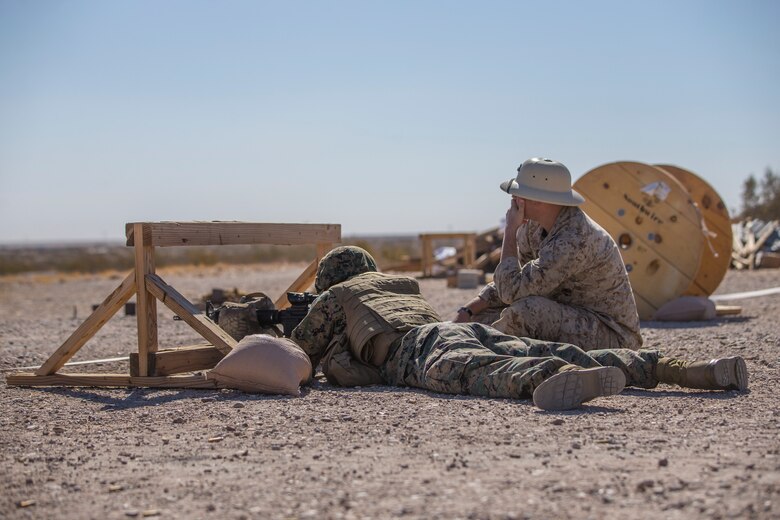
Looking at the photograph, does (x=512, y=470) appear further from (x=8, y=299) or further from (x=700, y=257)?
(x=8, y=299)

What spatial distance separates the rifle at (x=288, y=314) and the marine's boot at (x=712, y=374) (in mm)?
2839

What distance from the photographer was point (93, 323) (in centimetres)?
742

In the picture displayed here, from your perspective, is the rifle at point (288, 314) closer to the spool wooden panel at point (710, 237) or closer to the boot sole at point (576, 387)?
the boot sole at point (576, 387)

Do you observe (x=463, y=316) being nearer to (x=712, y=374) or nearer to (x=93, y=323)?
(x=712, y=374)

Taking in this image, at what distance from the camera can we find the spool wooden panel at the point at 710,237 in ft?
42.2

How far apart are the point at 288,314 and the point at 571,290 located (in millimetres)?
2240

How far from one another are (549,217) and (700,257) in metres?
5.82

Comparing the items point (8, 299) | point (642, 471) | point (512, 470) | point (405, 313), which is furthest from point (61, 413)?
point (8, 299)

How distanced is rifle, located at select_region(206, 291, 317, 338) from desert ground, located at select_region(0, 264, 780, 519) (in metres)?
0.67

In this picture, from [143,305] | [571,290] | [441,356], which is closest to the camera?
[441,356]

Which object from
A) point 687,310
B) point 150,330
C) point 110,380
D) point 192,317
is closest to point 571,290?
point 192,317

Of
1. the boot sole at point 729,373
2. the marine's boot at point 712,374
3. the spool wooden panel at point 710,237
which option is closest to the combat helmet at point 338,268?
the marine's boot at point 712,374

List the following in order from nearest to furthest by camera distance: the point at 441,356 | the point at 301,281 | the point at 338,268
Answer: the point at 441,356
the point at 338,268
the point at 301,281

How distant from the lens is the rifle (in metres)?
7.47
